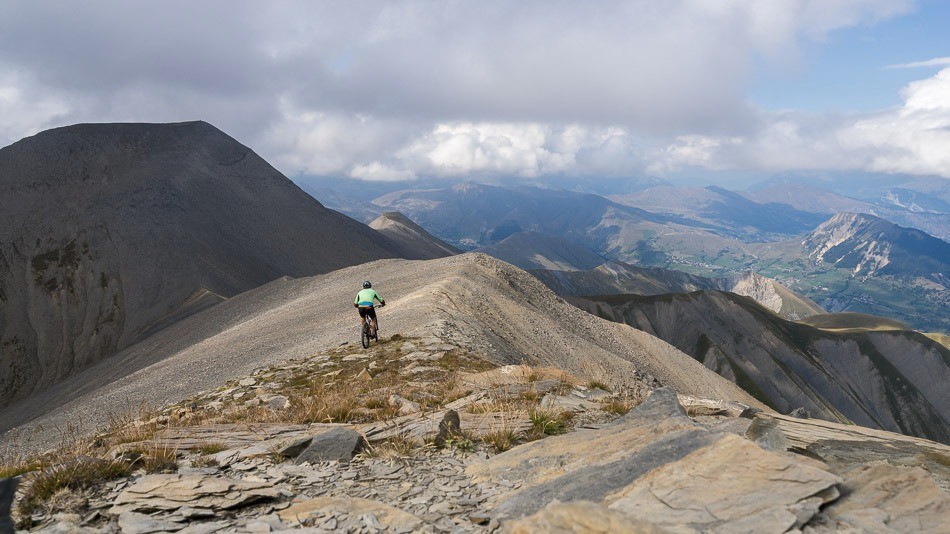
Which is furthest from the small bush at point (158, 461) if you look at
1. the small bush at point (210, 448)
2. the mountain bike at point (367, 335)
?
the mountain bike at point (367, 335)

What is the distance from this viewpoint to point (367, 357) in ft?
66.9

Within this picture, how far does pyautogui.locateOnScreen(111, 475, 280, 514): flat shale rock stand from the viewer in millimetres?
6328

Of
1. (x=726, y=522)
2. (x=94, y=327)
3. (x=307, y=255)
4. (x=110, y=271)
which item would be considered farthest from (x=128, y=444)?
(x=307, y=255)

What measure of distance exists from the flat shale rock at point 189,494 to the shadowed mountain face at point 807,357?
385ft

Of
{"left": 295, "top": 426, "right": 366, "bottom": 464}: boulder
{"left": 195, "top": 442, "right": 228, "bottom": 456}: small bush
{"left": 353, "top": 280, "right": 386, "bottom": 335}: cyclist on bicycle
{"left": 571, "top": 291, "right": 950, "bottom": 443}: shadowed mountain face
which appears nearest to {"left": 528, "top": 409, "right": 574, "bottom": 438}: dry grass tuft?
{"left": 295, "top": 426, "right": 366, "bottom": 464}: boulder

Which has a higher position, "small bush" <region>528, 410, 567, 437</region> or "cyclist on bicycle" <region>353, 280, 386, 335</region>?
"cyclist on bicycle" <region>353, 280, 386, 335</region>

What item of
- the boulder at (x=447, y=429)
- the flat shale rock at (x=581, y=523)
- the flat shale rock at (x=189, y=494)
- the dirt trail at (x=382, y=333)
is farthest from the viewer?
the dirt trail at (x=382, y=333)

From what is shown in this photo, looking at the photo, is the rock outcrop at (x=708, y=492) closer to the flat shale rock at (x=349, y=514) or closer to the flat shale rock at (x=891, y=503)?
the flat shale rock at (x=891, y=503)

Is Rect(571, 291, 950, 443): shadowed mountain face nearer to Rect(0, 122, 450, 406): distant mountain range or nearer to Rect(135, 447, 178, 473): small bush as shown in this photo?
Rect(0, 122, 450, 406): distant mountain range

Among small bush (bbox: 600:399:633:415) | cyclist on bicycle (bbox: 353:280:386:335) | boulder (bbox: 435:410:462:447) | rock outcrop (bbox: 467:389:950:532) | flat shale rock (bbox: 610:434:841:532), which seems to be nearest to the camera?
rock outcrop (bbox: 467:389:950:532)

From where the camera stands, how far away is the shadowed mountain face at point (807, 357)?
11575cm

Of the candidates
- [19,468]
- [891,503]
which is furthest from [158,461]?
[891,503]

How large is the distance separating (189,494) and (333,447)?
79.0 inches

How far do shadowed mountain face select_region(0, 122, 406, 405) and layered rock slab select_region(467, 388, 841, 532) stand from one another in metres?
79.0
